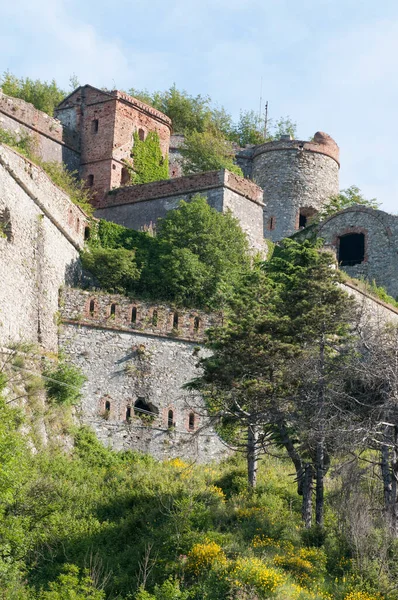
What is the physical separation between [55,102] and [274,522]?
28.2 m

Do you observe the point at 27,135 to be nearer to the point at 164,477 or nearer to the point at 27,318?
the point at 27,318

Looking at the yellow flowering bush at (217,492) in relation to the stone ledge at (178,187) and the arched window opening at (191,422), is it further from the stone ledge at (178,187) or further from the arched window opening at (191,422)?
the stone ledge at (178,187)

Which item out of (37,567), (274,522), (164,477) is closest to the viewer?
(37,567)

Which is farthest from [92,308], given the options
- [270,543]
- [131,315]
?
[270,543]

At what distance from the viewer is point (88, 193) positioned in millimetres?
39031

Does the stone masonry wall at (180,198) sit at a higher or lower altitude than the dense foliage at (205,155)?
lower

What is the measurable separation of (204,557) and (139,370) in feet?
31.3

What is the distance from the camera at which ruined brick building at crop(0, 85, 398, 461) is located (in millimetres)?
28719

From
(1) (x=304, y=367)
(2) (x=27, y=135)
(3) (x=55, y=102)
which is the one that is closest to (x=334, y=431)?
(1) (x=304, y=367)

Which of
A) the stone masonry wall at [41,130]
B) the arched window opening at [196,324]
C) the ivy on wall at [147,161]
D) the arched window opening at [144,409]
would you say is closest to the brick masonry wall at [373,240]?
the ivy on wall at [147,161]

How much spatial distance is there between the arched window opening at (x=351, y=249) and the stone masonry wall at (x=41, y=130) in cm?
1074

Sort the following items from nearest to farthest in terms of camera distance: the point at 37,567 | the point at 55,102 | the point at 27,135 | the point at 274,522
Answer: the point at 37,567
the point at 274,522
the point at 27,135
the point at 55,102

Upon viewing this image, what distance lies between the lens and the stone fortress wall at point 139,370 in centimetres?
2947

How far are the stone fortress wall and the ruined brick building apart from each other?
1.2 inches
